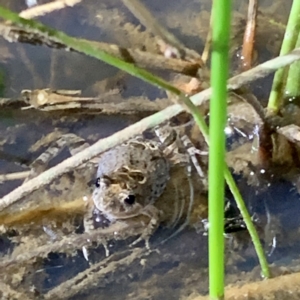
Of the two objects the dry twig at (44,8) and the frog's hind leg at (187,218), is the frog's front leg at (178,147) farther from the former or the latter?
the dry twig at (44,8)

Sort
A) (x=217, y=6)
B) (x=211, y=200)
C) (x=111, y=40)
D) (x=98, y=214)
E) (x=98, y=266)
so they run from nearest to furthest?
1. (x=217, y=6)
2. (x=211, y=200)
3. (x=98, y=266)
4. (x=98, y=214)
5. (x=111, y=40)

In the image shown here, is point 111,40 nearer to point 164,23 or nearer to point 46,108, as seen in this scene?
point 164,23

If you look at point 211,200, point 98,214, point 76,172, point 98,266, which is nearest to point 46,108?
point 76,172

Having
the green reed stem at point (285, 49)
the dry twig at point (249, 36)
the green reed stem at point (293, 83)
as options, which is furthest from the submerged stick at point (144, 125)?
the dry twig at point (249, 36)

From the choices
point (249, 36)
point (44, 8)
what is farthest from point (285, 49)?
point (44, 8)

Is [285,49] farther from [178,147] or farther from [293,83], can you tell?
[178,147]

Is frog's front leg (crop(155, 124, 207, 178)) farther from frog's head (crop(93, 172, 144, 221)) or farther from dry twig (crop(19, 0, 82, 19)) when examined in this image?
dry twig (crop(19, 0, 82, 19))

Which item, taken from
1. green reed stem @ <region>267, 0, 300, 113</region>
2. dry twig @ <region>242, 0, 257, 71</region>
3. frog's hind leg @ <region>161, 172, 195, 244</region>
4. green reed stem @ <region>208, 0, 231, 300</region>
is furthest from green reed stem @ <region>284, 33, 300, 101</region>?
green reed stem @ <region>208, 0, 231, 300</region>
